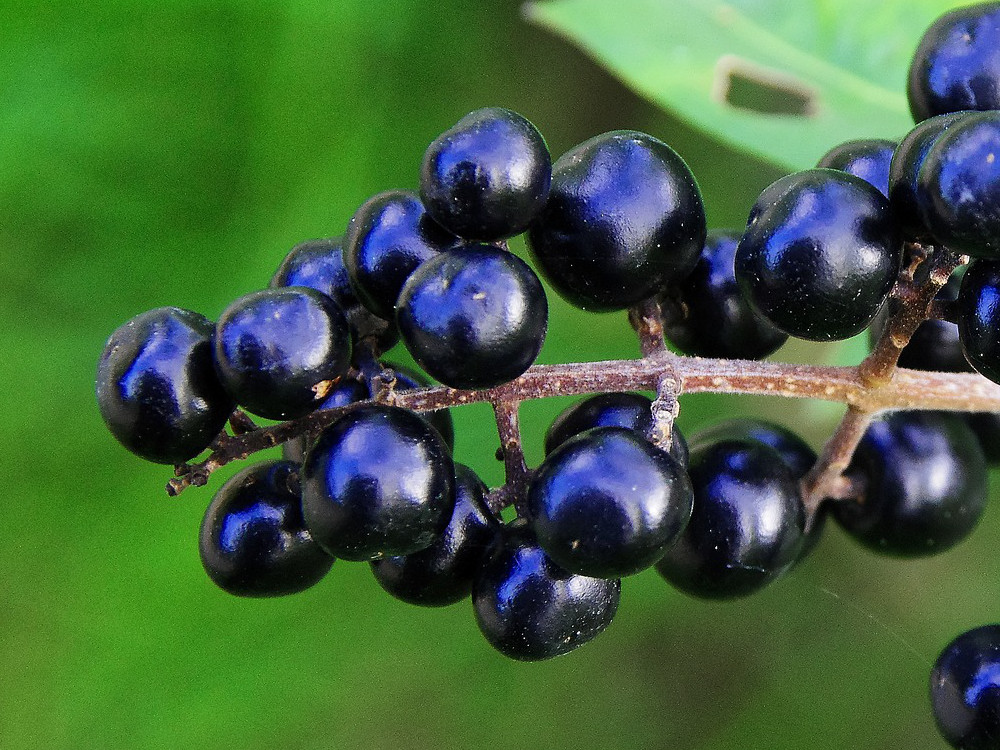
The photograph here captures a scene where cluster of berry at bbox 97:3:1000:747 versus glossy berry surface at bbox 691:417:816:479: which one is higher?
cluster of berry at bbox 97:3:1000:747

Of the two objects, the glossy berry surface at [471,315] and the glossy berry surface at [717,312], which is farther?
the glossy berry surface at [717,312]

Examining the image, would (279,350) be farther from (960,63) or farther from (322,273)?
(960,63)

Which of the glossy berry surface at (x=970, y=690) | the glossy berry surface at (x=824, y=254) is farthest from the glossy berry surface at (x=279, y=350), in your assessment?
the glossy berry surface at (x=970, y=690)

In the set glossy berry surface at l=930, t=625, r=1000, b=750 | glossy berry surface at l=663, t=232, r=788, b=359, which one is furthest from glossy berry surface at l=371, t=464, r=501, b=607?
glossy berry surface at l=930, t=625, r=1000, b=750

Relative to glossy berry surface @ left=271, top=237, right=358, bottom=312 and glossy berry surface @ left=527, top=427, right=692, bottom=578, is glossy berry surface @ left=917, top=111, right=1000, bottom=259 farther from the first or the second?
glossy berry surface @ left=271, top=237, right=358, bottom=312

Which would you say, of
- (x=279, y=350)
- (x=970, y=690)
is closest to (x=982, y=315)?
(x=970, y=690)

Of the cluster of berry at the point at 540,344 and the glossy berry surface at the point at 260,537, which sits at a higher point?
the cluster of berry at the point at 540,344

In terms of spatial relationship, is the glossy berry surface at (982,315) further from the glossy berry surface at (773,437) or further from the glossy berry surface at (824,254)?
the glossy berry surface at (773,437)

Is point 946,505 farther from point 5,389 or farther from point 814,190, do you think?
→ point 5,389

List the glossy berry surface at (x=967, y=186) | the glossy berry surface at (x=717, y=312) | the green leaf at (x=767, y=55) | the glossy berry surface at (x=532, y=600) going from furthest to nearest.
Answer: the green leaf at (x=767, y=55) < the glossy berry surface at (x=717, y=312) < the glossy berry surface at (x=532, y=600) < the glossy berry surface at (x=967, y=186)
